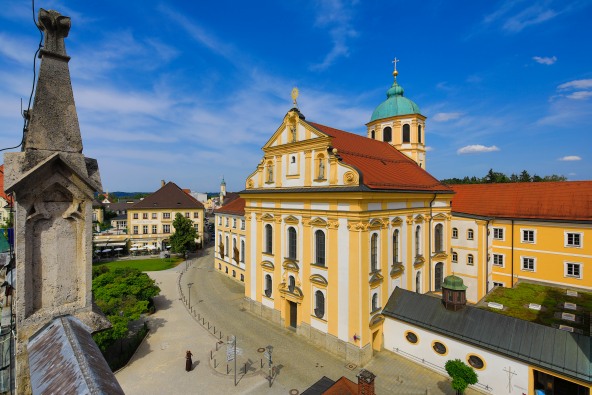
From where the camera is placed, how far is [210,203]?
4781 inches

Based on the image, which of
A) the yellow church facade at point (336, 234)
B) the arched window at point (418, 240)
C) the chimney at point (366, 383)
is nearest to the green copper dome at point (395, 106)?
the yellow church facade at point (336, 234)

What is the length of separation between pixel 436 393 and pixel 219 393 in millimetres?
10299

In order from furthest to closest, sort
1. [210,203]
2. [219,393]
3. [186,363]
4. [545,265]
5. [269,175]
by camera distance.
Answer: [210,203], [545,265], [269,175], [186,363], [219,393]

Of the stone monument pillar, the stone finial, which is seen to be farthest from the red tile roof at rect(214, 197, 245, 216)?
the stone finial

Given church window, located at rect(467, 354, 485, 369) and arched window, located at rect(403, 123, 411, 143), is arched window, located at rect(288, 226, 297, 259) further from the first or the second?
arched window, located at rect(403, 123, 411, 143)

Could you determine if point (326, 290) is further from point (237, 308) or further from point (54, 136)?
point (54, 136)

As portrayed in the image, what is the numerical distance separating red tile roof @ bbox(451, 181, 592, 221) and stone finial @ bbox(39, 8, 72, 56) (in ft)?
104

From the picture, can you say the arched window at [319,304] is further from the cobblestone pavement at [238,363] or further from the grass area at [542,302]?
the grass area at [542,302]

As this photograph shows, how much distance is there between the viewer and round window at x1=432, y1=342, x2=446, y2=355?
16141 mm

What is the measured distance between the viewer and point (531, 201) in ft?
88.7

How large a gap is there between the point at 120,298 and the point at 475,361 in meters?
21.2

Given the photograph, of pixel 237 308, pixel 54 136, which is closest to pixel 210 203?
pixel 237 308

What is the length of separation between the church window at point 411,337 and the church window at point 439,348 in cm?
102

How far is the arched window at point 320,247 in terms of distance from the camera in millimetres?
19141
